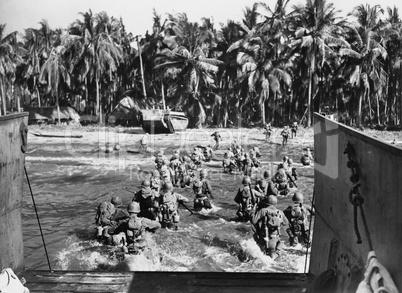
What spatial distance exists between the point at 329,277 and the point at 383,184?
1.38 m

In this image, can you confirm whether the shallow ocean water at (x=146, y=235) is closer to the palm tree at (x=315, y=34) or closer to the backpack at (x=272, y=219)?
the backpack at (x=272, y=219)

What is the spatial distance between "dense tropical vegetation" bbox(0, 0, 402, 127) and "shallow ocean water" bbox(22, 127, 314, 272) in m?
14.4

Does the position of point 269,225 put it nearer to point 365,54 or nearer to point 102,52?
point 365,54

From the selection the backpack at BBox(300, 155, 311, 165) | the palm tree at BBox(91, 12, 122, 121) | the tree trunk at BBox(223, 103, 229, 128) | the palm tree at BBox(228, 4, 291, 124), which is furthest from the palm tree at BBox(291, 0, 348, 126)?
the palm tree at BBox(91, 12, 122, 121)

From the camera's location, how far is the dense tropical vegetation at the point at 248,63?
129 ft

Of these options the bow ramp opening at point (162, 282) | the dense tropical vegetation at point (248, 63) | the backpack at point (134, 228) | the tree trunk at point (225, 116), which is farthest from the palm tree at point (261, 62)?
the bow ramp opening at point (162, 282)

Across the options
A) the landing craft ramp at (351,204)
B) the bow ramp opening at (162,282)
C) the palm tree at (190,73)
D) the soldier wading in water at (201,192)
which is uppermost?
the palm tree at (190,73)

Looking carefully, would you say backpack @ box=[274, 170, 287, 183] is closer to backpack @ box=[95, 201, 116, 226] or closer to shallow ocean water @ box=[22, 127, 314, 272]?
shallow ocean water @ box=[22, 127, 314, 272]

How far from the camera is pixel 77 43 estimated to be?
154 ft

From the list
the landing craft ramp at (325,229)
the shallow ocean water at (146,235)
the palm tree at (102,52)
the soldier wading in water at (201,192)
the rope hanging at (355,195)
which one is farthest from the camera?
the palm tree at (102,52)

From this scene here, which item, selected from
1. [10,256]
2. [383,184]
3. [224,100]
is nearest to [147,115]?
[224,100]

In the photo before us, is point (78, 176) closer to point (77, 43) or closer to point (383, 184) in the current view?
point (383, 184)

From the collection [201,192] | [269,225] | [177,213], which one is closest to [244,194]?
[177,213]

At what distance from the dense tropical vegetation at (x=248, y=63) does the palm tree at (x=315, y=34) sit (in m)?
0.08
